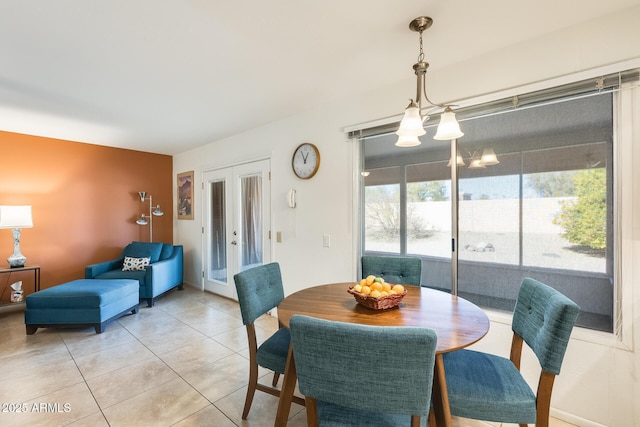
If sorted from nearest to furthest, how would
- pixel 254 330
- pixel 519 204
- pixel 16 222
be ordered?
pixel 254 330
pixel 519 204
pixel 16 222

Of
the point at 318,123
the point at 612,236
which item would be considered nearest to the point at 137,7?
the point at 318,123

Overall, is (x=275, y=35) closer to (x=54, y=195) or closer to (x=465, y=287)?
(x=465, y=287)

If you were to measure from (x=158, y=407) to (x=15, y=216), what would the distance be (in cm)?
336

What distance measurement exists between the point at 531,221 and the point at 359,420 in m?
1.76

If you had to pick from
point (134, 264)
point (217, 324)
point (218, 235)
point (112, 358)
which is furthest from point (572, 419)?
point (134, 264)

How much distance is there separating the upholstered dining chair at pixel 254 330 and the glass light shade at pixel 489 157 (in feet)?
6.01

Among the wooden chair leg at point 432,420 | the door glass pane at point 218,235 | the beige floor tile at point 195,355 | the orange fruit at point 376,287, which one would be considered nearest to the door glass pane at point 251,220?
the door glass pane at point 218,235

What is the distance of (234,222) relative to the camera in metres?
4.30

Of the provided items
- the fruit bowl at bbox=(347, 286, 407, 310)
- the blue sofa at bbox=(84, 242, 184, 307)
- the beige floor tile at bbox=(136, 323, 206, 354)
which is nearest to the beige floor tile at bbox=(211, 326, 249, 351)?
the beige floor tile at bbox=(136, 323, 206, 354)

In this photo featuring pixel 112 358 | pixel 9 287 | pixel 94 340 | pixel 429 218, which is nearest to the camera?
pixel 429 218

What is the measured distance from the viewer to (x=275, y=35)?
1.85 meters

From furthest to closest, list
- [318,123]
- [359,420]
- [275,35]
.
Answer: [318,123] → [275,35] → [359,420]

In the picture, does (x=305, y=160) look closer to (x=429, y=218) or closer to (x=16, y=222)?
(x=429, y=218)

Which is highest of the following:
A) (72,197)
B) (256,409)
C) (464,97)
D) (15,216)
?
(464,97)
